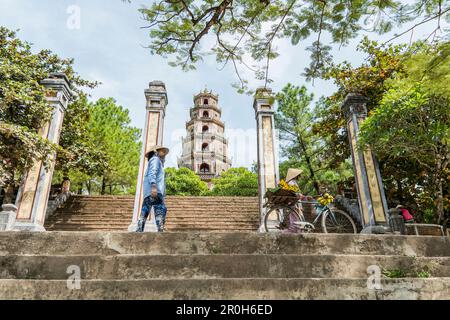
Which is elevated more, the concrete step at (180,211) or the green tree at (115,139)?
the green tree at (115,139)

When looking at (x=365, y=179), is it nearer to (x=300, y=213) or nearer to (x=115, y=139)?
(x=300, y=213)

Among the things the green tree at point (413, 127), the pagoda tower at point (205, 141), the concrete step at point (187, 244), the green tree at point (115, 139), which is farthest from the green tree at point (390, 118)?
the pagoda tower at point (205, 141)

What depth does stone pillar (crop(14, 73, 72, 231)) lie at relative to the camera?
25.3 ft

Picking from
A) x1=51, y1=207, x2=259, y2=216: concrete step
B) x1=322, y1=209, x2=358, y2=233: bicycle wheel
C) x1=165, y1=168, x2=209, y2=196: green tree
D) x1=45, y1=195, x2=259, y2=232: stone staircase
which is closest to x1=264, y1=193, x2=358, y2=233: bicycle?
x1=322, y1=209, x2=358, y2=233: bicycle wheel

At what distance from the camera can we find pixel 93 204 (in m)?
10.9

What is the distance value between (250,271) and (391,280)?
1272 mm

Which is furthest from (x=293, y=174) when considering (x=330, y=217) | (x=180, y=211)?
(x=180, y=211)

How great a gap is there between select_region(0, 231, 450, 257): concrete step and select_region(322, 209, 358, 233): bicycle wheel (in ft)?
6.93

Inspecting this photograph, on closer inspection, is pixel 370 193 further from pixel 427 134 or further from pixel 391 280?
pixel 391 280

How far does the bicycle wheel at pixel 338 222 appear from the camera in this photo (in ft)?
19.3

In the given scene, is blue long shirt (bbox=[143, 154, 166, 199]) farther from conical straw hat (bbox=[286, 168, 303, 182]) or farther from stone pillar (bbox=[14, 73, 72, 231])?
stone pillar (bbox=[14, 73, 72, 231])

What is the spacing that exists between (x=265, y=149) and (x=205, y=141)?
27319mm

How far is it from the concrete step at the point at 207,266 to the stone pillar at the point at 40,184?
5411 millimetres

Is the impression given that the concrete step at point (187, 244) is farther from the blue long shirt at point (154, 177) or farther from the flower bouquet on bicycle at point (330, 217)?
the flower bouquet on bicycle at point (330, 217)
